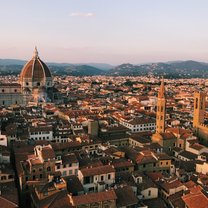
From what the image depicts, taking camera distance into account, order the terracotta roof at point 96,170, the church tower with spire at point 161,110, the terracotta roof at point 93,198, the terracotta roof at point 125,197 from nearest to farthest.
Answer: the terracotta roof at point 93,198
the terracotta roof at point 125,197
the terracotta roof at point 96,170
the church tower with spire at point 161,110

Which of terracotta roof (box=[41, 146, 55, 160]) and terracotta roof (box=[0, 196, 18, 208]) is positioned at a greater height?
terracotta roof (box=[41, 146, 55, 160])

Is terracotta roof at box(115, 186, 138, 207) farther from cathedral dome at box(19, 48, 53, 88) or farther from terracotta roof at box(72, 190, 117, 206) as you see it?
cathedral dome at box(19, 48, 53, 88)

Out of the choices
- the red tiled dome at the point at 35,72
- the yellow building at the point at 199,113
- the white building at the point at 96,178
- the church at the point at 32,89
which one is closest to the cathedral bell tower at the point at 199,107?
the yellow building at the point at 199,113

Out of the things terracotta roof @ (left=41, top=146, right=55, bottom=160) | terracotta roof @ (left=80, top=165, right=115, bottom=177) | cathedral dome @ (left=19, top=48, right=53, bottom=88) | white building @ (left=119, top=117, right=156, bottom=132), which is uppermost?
cathedral dome @ (left=19, top=48, right=53, bottom=88)

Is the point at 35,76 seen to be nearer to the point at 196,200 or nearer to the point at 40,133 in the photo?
the point at 40,133

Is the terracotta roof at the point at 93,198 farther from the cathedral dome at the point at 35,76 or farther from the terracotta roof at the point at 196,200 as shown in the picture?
the cathedral dome at the point at 35,76

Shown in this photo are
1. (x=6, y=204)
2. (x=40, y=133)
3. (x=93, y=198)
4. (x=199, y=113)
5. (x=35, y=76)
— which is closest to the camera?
(x=6, y=204)

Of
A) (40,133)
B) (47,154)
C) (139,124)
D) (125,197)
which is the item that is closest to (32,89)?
(139,124)

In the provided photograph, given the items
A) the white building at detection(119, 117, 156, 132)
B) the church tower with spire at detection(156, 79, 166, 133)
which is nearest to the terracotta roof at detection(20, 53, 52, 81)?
the white building at detection(119, 117, 156, 132)

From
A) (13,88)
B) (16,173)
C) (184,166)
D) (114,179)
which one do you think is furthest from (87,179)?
(13,88)
